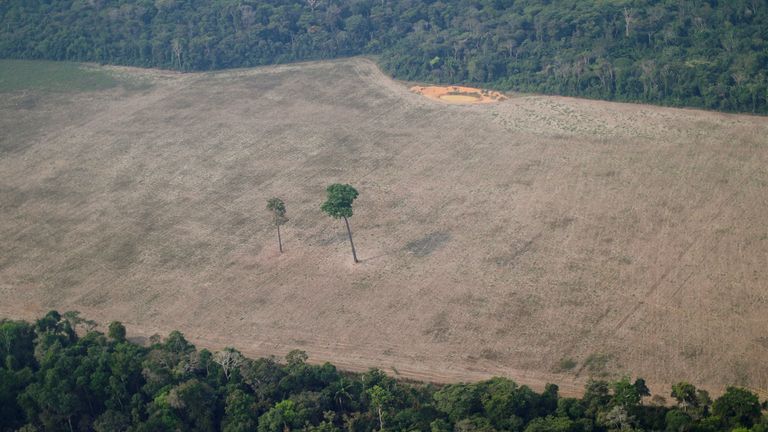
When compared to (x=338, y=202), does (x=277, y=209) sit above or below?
below

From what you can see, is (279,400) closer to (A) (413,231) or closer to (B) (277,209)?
(B) (277,209)

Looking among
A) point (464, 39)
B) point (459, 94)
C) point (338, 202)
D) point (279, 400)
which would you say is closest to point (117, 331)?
point (279, 400)

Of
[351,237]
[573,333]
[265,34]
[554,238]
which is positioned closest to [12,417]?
[351,237]

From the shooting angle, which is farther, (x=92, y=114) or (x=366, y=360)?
(x=92, y=114)

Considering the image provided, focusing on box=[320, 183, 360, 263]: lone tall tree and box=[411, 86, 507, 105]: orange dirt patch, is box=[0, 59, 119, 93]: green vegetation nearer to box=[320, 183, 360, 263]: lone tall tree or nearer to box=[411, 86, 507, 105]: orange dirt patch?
box=[411, 86, 507, 105]: orange dirt patch

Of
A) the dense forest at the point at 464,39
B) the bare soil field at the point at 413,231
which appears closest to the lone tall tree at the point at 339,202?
the bare soil field at the point at 413,231

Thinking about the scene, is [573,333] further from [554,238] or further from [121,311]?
[121,311]

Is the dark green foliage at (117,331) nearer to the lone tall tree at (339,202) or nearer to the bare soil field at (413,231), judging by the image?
the bare soil field at (413,231)
